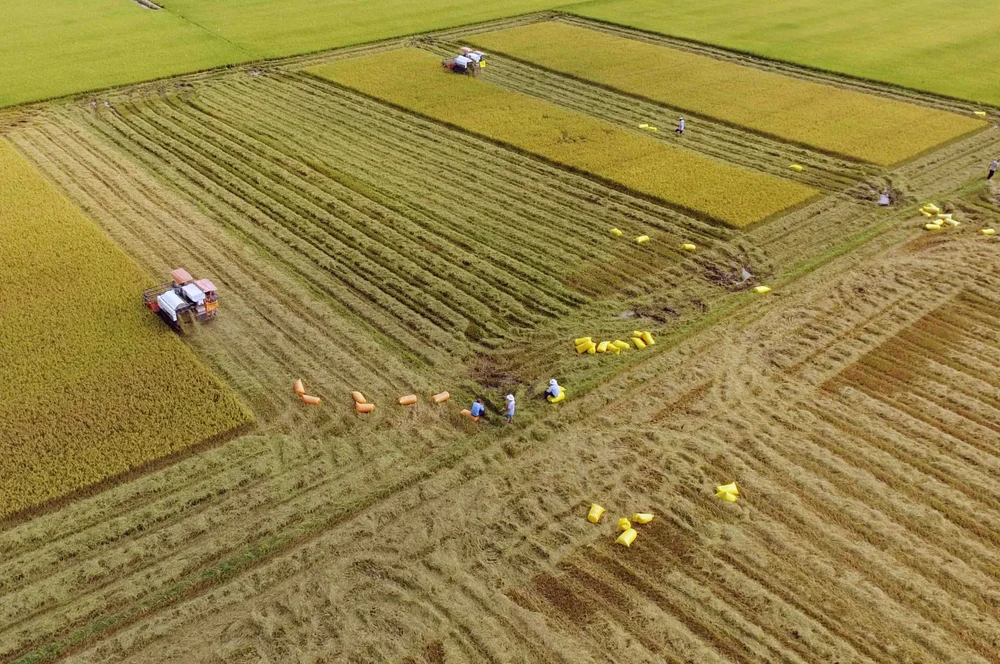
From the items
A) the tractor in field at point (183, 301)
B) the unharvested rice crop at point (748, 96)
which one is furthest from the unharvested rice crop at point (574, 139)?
the tractor in field at point (183, 301)

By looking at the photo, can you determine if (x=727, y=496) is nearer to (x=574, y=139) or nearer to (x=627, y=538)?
(x=627, y=538)

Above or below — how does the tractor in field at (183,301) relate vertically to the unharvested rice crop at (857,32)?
below

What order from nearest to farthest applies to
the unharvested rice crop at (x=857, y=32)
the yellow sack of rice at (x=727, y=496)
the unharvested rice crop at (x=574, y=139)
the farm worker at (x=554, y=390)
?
1. the yellow sack of rice at (x=727, y=496)
2. the farm worker at (x=554, y=390)
3. the unharvested rice crop at (x=574, y=139)
4. the unharvested rice crop at (x=857, y=32)

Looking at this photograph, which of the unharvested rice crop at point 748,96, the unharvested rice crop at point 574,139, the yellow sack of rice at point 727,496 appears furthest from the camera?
the unharvested rice crop at point 748,96

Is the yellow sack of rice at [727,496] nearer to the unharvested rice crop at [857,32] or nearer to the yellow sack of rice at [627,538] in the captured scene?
the yellow sack of rice at [627,538]

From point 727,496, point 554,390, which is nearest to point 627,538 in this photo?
point 727,496

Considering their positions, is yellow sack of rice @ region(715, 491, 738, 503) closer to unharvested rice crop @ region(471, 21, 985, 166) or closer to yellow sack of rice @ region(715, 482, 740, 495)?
yellow sack of rice @ region(715, 482, 740, 495)
